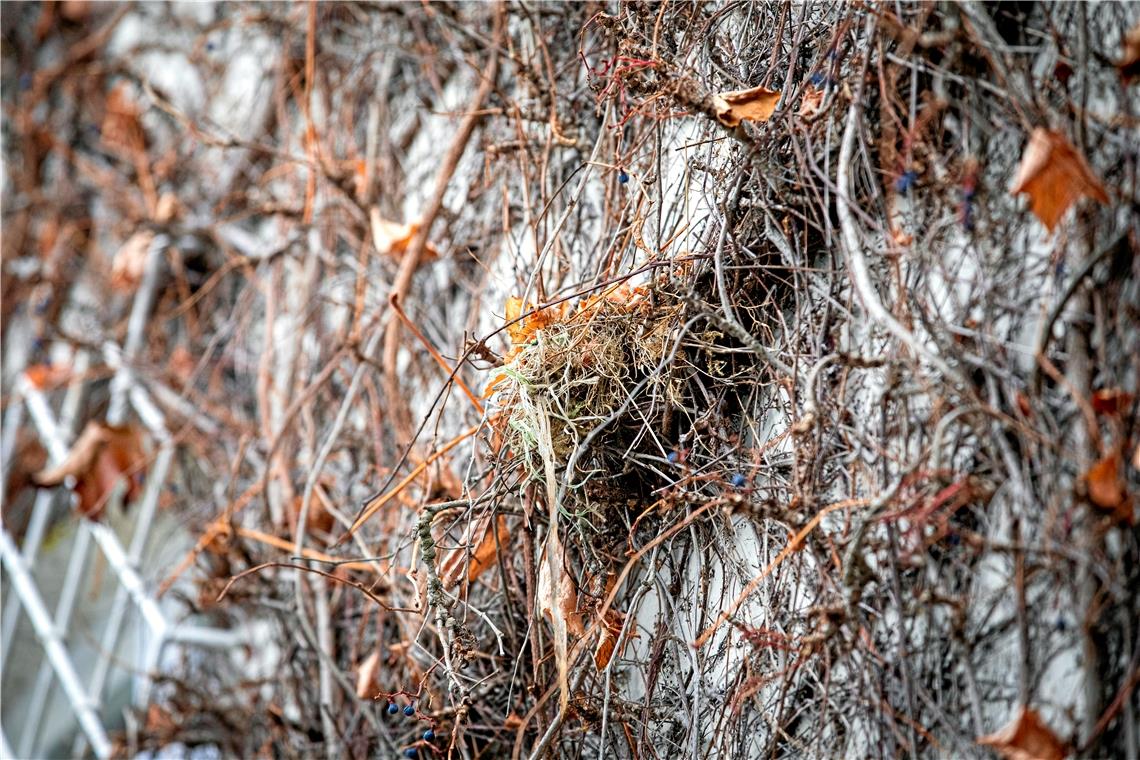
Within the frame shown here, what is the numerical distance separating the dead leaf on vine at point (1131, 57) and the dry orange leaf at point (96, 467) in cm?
246

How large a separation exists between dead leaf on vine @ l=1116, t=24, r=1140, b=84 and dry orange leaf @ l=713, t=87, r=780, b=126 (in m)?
0.41

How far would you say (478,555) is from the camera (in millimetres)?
1709

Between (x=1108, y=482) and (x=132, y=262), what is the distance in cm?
276

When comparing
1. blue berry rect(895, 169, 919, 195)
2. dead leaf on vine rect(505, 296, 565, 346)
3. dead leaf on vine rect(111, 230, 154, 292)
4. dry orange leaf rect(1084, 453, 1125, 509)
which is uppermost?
blue berry rect(895, 169, 919, 195)

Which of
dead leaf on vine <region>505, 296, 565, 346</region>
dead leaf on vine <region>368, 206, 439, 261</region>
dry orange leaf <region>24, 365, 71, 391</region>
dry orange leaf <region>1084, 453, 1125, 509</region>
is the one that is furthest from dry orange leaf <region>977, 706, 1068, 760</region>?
dry orange leaf <region>24, 365, 71, 391</region>

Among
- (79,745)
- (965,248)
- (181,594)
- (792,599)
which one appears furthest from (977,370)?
(79,745)

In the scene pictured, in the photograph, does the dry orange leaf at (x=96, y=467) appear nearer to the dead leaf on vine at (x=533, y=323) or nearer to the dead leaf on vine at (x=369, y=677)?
the dead leaf on vine at (x=369, y=677)

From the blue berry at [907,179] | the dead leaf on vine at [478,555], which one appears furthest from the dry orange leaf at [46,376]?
the blue berry at [907,179]

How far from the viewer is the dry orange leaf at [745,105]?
137 centimetres

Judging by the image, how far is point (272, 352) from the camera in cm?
259

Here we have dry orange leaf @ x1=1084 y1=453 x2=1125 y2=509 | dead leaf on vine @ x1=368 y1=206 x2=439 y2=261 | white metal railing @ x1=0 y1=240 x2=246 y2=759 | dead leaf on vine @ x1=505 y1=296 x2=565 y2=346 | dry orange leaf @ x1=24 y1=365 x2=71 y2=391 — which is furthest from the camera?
dry orange leaf @ x1=24 y1=365 x2=71 y2=391

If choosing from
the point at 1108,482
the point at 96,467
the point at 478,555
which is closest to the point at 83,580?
the point at 96,467

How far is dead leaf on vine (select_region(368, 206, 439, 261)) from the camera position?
2.10 meters

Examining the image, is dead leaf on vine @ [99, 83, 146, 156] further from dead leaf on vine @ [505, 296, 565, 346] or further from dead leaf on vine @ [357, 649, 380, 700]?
dead leaf on vine @ [505, 296, 565, 346]
